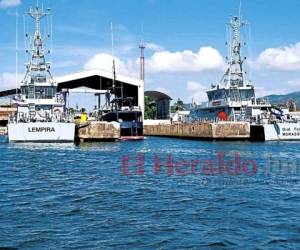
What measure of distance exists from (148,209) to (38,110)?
50420mm

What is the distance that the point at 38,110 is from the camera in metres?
66.9

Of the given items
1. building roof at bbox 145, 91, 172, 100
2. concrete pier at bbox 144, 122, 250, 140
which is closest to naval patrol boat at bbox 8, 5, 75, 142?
concrete pier at bbox 144, 122, 250, 140

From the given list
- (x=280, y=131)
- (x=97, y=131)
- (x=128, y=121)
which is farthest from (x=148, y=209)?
(x=128, y=121)

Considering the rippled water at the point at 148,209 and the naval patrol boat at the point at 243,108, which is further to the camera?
the naval patrol boat at the point at 243,108

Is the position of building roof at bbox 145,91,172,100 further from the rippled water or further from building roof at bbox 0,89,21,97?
the rippled water

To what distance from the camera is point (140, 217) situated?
1738 cm

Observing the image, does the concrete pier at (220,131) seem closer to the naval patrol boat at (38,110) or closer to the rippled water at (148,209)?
the naval patrol boat at (38,110)

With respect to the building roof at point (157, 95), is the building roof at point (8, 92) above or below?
below

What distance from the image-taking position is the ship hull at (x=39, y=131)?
190ft

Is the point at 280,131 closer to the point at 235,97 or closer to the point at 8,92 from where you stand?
the point at 235,97

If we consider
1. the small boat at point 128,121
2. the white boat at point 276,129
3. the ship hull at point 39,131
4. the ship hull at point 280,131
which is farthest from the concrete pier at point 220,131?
the ship hull at point 39,131

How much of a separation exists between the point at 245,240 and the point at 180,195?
24.0ft

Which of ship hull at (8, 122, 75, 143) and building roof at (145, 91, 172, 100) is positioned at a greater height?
building roof at (145, 91, 172, 100)

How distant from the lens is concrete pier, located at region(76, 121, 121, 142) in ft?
213
